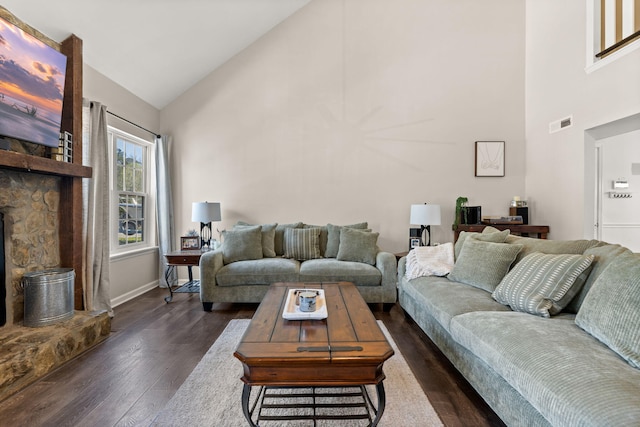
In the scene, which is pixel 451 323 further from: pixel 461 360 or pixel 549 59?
pixel 549 59

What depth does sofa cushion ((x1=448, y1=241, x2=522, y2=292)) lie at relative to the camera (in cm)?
236

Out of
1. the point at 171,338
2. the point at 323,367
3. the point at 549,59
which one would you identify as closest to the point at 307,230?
the point at 171,338

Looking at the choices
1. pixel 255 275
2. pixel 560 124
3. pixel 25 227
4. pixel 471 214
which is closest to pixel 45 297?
pixel 25 227

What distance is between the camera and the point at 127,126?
381cm

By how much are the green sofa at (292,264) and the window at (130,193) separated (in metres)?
1.35

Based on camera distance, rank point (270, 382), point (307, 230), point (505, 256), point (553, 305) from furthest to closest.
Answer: point (307, 230), point (505, 256), point (553, 305), point (270, 382)

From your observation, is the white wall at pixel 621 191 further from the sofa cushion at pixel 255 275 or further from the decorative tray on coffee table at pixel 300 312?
the decorative tray on coffee table at pixel 300 312

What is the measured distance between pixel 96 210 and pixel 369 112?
3501mm

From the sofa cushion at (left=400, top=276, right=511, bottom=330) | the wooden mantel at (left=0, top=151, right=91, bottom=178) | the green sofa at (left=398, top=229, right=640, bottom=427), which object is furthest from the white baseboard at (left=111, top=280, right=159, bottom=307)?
the green sofa at (left=398, top=229, right=640, bottom=427)

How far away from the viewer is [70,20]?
2.68m

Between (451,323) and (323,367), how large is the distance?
96 cm

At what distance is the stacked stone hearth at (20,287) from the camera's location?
198 centimetres

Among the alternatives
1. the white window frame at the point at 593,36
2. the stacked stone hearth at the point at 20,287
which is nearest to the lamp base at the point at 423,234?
the white window frame at the point at 593,36

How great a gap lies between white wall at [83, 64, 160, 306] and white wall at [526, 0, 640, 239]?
5237mm
